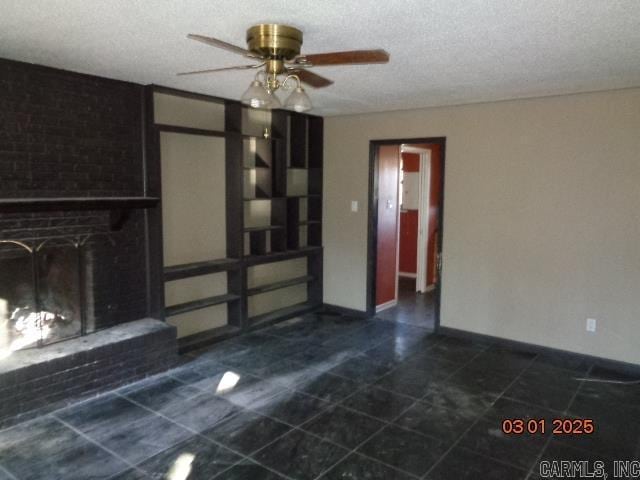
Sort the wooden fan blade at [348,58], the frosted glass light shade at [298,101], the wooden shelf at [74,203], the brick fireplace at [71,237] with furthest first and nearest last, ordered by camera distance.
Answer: the brick fireplace at [71,237], the wooden shelf at [74,203], the frosted glass light shade at [298,101], the wooden fan blade at [348,58]

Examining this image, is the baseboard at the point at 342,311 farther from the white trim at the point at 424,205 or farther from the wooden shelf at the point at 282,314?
the white trim at the point at 424,205

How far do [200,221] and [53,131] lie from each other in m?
1.49

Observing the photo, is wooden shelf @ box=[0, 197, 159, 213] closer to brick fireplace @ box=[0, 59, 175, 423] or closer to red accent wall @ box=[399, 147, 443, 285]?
brick fireplace @ box=[0, 59, 175, 423]

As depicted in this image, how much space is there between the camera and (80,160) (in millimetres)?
3562

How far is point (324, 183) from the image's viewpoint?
5734 millimetres

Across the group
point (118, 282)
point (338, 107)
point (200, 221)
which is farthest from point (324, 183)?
point (118, 282)

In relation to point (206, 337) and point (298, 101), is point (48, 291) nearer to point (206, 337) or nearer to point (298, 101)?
point (206, 337)

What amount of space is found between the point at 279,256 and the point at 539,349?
272cm

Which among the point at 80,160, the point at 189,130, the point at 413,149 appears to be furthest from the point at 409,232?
the point at 80,160

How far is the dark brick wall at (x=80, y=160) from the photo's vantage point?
321 cm

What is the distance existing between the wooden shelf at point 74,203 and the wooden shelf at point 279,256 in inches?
50.8

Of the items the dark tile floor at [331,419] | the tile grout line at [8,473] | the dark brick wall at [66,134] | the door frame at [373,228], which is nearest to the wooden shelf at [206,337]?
the dark tile floor at [331,419]

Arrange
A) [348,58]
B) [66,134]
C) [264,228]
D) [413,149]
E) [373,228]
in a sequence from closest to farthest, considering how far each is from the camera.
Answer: [348,58]
[66,134]
[264,228]
[373,228]
[413,149]

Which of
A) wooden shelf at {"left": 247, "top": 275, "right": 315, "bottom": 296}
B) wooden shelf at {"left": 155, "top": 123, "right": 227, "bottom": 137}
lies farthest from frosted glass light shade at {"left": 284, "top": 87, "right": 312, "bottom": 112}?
wooden shelf at {"left": 247, "top": 275, "right": 315, "bottom": 296}
